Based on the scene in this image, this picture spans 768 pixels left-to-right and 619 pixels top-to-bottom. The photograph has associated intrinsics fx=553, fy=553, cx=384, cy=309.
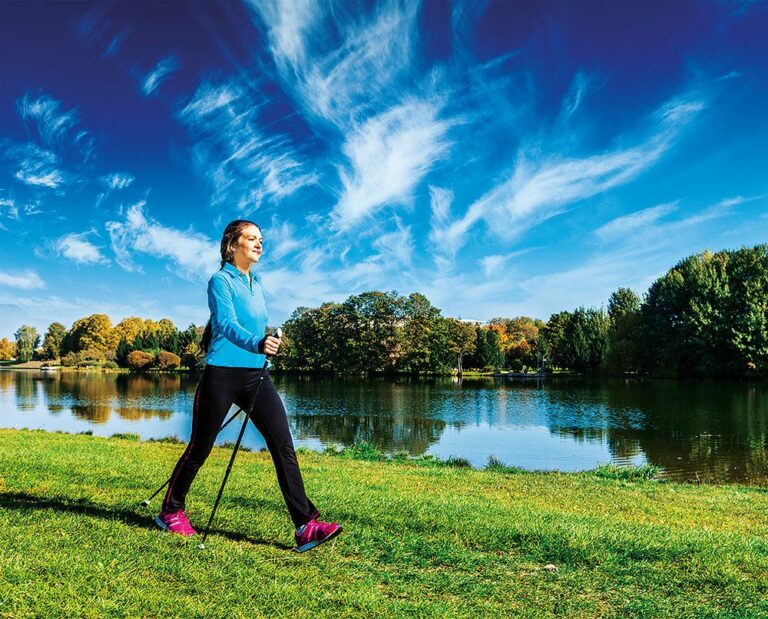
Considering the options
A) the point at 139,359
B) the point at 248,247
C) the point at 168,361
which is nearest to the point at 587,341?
the point at 168,361

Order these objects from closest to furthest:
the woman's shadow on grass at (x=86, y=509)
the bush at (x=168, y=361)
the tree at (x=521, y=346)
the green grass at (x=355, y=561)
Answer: the green grass at (x=355, y=561)
the woman's shadow on grass at (x=86, y=509)
the tree at (x=521, y=346)
the bush at (x=168, y=361)

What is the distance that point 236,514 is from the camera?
480 cm

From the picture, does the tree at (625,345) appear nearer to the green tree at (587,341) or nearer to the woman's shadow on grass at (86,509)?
the green tree at (587,341)

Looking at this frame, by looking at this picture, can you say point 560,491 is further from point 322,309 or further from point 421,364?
point 322,309

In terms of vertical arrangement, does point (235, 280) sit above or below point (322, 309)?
below

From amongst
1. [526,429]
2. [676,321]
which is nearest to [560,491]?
[526,429]

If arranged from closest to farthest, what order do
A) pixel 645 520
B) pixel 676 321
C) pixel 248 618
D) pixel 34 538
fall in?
pixel 248 618
pixel 34 538
pixel 645 520
pixel 676 321

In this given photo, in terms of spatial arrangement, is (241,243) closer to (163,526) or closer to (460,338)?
(163,526)

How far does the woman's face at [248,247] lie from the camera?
14.5ft

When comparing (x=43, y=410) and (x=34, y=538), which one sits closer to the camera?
(x=34, y=538)

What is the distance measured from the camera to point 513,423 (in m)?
26.0

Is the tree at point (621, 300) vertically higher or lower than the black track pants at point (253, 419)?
higher

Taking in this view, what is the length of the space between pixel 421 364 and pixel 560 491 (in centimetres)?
6480

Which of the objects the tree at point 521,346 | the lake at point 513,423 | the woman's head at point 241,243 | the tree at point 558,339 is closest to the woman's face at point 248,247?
the woman's head at point 241,243
